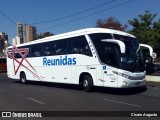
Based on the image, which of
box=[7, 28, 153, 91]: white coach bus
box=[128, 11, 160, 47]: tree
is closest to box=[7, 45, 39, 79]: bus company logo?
box=[7, 28, 153, 91]: white coach bus

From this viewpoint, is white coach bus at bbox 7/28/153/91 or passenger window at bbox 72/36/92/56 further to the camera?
passenger window at bbox 72/36/92/56

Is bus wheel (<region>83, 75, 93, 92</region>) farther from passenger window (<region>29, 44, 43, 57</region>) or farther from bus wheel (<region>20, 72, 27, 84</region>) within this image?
bus wheel (<region>20, 72, 27, 84</region>)

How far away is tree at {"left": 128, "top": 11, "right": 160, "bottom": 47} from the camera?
153 ft

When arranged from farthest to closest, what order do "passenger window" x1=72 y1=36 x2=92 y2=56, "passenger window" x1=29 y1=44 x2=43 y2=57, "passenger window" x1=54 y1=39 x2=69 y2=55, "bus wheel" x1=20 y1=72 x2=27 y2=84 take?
"bus wheel" x1=20 y1=72 x2=27 y2=84 → "passenger window" x1=29 y1=44 x2=43 y2=57 → "passenger window" x1=54 y1=39 x2=69 y2=55 → "passenger window" x1=72 y1=36 x2=92 y2=56

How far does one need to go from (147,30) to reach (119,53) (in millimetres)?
34541

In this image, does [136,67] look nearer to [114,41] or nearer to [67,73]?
[114,41]

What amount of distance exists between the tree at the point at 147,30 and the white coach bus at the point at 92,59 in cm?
2652

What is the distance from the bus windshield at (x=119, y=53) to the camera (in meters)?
16.5

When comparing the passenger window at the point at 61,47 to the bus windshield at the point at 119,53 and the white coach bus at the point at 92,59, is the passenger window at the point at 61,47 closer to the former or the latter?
the white coach bus at the point at 92,59

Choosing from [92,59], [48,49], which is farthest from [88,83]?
[48,49]

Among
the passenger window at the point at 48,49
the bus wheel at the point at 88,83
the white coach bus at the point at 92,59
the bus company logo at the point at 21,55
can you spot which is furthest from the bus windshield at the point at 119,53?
the bus company logo at the point at 21,55

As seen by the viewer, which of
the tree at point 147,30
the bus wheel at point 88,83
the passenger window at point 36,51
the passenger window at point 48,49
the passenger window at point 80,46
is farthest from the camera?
the tree at point 147,30

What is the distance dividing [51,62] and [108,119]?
12105 mm

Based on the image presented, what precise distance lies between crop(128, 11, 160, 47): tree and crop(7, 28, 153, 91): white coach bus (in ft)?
87.0
